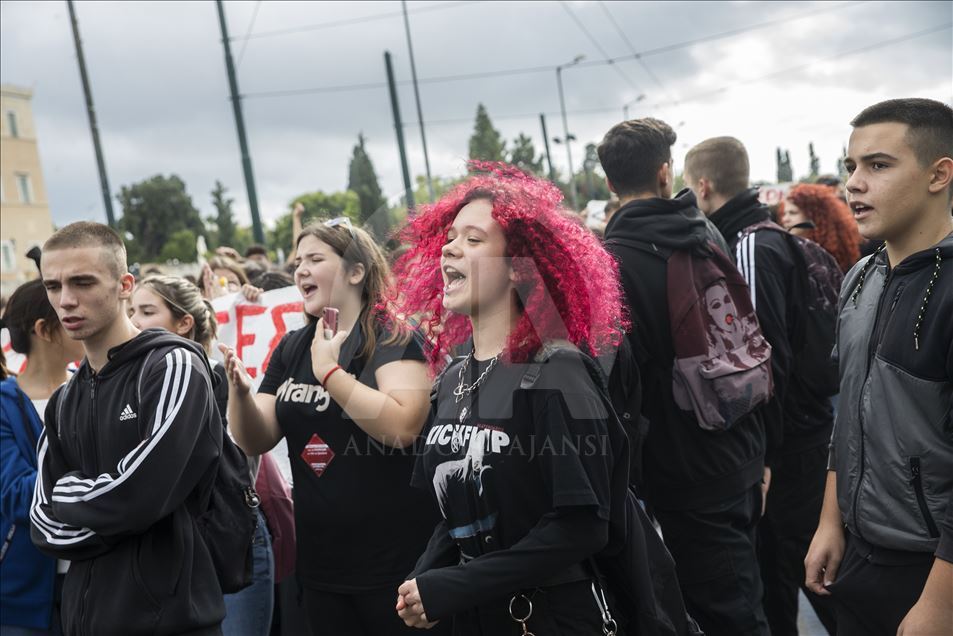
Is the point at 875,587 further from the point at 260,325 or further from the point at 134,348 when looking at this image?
the point at 260,325

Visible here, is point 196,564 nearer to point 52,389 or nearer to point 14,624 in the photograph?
point 14,624

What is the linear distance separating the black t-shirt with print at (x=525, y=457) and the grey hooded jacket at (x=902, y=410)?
704mm

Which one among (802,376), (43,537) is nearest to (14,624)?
(43,537)

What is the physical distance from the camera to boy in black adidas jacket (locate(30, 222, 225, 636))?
8.84ft

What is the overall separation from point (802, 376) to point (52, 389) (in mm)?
3531

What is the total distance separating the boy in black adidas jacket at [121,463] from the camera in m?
2.70

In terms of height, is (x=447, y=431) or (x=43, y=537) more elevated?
(x=447, y=431)

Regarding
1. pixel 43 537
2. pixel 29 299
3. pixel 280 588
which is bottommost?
pixel 280 588

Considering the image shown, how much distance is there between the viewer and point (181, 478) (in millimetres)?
2783

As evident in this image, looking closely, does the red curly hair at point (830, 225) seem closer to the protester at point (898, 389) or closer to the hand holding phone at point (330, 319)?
the protester at point (898, 389)

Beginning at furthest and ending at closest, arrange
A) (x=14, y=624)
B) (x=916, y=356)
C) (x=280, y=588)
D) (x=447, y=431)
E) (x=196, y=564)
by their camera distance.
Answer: (x=280, y=588) < (x=14, y=624) < (x=196, y=564) < (x=447, y=431) < (x=916, y=356)

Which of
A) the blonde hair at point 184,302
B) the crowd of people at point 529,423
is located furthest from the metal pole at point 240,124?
the crowd of people at point 529,423

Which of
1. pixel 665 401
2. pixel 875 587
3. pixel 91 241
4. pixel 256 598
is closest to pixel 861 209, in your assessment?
pixel 875 587

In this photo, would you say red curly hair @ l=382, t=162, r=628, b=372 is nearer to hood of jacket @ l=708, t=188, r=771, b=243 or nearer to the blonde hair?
hood of jacket @ l=708, t=188, r=771, b=243
